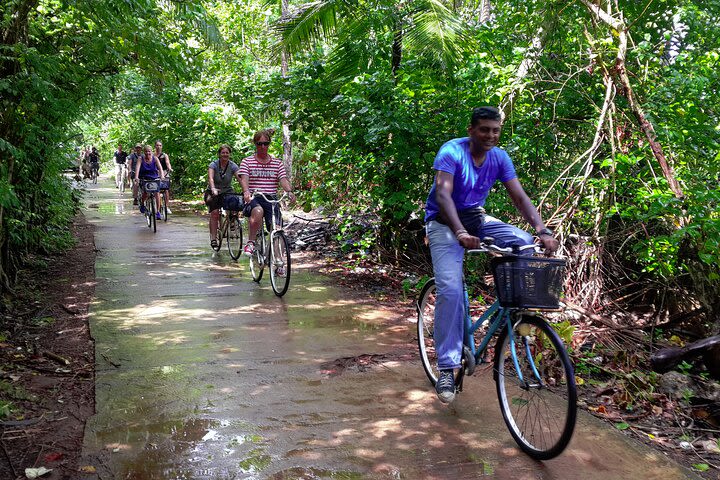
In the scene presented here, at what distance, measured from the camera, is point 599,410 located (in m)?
4.67

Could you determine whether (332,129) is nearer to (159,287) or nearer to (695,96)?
(159,287)

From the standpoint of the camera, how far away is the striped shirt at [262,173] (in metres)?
8.41

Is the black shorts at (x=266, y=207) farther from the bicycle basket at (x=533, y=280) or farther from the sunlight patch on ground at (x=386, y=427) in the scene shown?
the bicycle basket at (x=533, y=280)

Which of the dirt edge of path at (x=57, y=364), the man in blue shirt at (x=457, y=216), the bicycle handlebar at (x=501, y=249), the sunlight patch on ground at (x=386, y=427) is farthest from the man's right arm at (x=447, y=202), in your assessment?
the dirt edge of path at (x=57, y=364)

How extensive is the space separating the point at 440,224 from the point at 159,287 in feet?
16.7

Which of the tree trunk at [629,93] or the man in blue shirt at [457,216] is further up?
the tree trunk at [629,93]

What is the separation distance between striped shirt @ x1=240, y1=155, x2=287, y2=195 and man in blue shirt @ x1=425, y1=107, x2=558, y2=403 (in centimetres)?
439

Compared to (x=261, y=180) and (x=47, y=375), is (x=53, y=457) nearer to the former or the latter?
(x=47, y=375)

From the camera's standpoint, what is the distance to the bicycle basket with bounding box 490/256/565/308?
11.7ft

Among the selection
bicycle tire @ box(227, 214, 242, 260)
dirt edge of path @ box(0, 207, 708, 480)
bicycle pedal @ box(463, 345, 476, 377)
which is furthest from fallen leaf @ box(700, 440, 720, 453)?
bicycle tire @ box(227, 214, 242, 260)

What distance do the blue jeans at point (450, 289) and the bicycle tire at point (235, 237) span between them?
22.2 feet

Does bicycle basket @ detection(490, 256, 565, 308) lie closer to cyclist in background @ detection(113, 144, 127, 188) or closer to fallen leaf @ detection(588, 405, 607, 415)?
fallen leaf @ detection(588, 405, 607, 415)

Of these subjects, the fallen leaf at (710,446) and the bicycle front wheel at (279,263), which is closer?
the fallen leaf at (710,446)

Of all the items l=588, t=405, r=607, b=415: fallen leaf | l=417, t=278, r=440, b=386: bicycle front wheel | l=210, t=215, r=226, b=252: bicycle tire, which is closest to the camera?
l=588, t=405, r=607, b=415: fallen leaf
